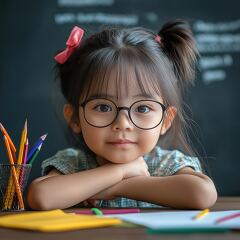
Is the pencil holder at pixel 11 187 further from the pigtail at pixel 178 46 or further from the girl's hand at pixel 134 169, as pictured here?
the pigtail at pixel 178 46

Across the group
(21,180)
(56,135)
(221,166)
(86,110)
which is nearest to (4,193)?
(21,180)

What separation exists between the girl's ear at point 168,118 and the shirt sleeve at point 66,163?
0.24 m

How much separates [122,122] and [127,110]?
3 cm

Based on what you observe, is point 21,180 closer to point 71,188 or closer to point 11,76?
point 71,188

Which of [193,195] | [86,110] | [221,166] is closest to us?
[193,195]

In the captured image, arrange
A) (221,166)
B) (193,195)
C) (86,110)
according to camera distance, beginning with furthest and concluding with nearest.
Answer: (221,166) < (86,110) < (193,195)

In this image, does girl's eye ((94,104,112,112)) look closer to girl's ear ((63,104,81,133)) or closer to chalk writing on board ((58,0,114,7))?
girl's ear ((63,104,81,133))

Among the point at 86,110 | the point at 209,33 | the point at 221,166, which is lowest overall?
the point at 221,166

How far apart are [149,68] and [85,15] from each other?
27.7 inches

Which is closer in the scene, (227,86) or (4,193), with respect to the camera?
(4,193)

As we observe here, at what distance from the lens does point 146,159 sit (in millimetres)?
1410

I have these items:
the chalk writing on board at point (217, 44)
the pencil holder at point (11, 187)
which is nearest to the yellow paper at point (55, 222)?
the pencil holder at point (11, 187)

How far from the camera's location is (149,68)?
1.23 m

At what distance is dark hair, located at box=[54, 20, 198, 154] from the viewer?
119 centimetres
